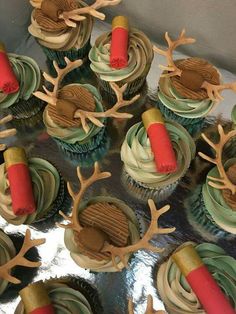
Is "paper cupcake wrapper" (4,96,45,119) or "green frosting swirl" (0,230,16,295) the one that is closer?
"green frosting swirl" (0,230,16,295)

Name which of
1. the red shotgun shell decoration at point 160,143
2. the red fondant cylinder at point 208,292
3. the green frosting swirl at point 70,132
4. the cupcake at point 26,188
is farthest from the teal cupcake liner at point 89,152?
the red fondant cylinder at point 208,292

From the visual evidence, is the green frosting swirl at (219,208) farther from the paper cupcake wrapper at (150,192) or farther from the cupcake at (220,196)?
the paper cupcake wrapper at (150,192)

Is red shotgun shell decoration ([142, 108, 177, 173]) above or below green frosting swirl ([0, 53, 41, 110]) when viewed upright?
above

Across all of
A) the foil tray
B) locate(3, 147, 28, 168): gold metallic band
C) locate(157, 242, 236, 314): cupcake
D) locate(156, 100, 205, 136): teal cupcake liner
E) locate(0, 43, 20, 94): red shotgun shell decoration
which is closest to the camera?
locate(157, 242, 236, 314): cupcake

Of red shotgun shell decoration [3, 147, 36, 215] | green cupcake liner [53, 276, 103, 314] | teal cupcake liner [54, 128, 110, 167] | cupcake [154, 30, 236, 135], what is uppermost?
cupcake [154, 30, 236, 135]

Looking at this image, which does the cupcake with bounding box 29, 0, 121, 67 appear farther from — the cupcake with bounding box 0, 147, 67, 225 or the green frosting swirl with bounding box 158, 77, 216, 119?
the cupcake with bounding box 0, 147, 67, 225

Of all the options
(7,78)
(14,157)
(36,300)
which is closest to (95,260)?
(36,300)

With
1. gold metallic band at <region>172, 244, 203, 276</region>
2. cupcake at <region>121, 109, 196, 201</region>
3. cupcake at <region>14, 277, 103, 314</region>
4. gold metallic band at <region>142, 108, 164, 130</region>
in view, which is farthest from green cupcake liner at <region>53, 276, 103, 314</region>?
gold metallic band at <region>142, 108, 164, 130</region>

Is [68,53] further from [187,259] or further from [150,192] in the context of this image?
[187,259]
